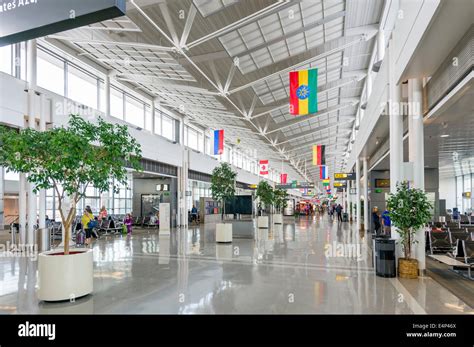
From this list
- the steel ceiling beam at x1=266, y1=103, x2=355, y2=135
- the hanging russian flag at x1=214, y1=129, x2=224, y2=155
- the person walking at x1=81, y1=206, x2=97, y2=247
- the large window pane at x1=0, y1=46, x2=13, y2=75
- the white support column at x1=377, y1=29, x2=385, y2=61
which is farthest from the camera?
A: the steel ceiling beam at x1=266, y1=103, x2=355, y2=135

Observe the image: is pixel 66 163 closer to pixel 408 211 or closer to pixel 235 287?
pixel 235 287

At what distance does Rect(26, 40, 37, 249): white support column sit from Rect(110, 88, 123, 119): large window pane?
668 cm

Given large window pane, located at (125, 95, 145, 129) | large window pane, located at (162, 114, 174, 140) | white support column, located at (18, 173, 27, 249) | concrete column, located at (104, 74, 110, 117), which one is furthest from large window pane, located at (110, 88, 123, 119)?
white support column, located at (18, 173, 27, 249)

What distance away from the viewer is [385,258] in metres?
7.94

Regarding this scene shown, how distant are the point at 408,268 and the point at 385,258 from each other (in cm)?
51

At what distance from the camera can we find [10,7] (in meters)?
3.94

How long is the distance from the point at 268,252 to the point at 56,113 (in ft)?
32.1

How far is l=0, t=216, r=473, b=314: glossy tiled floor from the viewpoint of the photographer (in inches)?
218

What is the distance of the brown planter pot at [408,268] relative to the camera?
7.73 m

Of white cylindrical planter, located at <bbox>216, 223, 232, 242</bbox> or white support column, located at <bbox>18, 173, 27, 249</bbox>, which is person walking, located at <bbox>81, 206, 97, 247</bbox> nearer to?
white support column, located at <bbox>18, 173, 27, 249</bbox>

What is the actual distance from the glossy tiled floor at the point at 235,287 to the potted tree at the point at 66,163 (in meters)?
0.37

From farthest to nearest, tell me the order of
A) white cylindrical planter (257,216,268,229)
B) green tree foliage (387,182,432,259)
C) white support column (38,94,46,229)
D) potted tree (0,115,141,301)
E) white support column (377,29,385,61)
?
white cylindrical planter (257,216,268,229) → white support column (377,29,385,61) → white support column (38,94,46,229) → green tree foliage (387,182,432,259) → potted tree (0,115,141,301)
